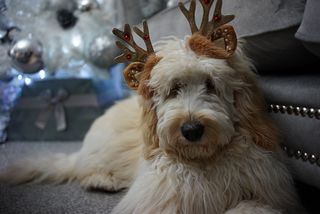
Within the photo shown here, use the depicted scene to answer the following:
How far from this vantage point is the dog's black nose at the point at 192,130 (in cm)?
73

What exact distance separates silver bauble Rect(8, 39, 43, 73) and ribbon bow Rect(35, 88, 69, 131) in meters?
0.16

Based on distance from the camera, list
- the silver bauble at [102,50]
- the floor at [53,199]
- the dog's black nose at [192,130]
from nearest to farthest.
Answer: the dog's black nose at [192,130]
the floor at [53,199]
the silver bauble at [102,50]

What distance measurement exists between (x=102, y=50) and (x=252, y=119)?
4.46ft

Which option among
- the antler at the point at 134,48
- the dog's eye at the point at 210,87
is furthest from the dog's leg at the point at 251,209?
the antler at the point at 134,48

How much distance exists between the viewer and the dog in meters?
0.76

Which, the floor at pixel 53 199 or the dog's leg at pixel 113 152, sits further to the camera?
the dog's leg at pixel 113 152

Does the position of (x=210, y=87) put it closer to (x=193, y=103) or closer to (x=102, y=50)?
(x=193, y=103)

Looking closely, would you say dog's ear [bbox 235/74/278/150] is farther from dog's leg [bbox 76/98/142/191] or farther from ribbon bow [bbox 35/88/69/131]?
ribbon bow [bbox 35/88/69/131]

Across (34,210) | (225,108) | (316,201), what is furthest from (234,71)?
(34,210)

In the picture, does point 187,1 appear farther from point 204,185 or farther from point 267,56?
point 204,185

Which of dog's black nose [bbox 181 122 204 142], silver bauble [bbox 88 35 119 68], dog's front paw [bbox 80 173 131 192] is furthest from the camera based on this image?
silver bauble [bbox 88 35 119 68]

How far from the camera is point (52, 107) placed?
6.89 ft

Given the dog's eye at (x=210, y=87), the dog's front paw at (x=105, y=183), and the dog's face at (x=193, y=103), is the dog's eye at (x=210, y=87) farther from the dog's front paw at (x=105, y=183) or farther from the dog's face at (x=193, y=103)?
the dog's front paw at (x=105, y=183)

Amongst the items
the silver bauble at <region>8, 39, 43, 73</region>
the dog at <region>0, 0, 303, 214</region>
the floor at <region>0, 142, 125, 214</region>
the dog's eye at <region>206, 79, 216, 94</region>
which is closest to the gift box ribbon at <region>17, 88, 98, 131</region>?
the silver bauble at <region>8, 39, 43, 73</region>
